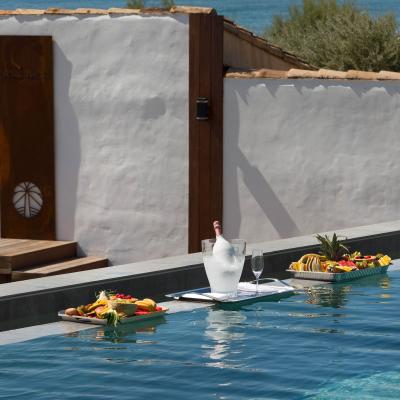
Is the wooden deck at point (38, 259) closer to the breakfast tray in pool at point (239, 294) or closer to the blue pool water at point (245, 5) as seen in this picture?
the breakfast tray in pool at point (239, 294)

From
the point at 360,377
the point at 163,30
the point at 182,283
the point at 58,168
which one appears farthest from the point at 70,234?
the point at 360,377

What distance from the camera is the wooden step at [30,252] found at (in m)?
16.1

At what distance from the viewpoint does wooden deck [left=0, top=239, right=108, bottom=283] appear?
52.8ft

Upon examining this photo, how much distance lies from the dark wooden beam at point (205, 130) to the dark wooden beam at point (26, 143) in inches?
85.1

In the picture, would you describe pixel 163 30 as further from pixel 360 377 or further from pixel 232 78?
pixel 360 377

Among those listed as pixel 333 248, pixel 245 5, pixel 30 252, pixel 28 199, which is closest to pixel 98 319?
pixel 333 248

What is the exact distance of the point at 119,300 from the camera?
8977 mm

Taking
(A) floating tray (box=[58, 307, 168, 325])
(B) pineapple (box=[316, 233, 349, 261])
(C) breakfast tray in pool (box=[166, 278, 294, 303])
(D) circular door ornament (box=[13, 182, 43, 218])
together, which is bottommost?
(A) floating tray (box=[58, 307, 168, 325])

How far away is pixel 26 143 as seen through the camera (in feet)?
58.1

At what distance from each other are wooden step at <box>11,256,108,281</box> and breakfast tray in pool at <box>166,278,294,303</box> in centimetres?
602

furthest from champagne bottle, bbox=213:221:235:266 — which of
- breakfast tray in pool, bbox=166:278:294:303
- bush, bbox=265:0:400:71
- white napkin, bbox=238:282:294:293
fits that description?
bush, bbox=265:0:400:71

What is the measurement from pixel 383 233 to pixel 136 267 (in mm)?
3570

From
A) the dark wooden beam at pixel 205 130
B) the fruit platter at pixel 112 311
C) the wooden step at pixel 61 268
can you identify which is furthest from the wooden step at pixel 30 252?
the fruit platter at pixel 112 311

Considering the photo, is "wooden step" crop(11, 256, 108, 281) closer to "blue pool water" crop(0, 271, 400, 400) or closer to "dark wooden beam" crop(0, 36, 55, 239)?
"dark wooden beam" crop(0, 36, 55, 239)
